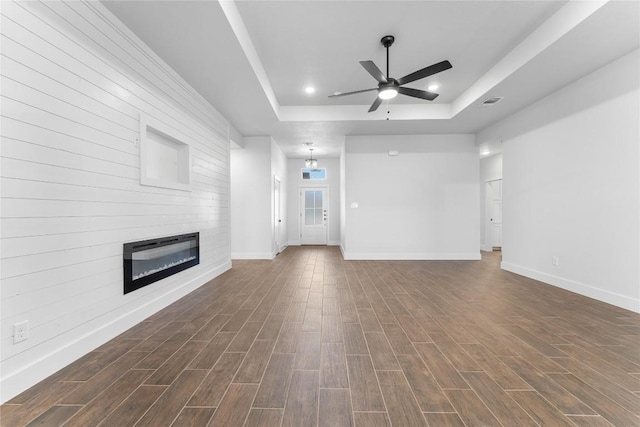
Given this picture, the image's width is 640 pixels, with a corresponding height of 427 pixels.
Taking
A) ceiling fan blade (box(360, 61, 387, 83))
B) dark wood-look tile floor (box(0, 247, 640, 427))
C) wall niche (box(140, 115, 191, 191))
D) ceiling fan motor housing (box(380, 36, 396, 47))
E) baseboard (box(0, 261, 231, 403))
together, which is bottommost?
dark wood-look tile floor (box(0, 247, 640, 427))

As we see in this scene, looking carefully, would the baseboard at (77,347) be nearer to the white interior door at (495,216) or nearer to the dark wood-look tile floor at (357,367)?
the dark wood-look tile floor at (357,367)

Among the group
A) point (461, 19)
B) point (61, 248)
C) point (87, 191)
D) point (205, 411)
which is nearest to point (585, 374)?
point (205, 411)

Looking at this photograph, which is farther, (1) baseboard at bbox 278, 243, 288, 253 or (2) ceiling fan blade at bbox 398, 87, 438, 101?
(1) baseboard at bbox 278, 243, 288, 253

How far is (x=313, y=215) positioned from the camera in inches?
371

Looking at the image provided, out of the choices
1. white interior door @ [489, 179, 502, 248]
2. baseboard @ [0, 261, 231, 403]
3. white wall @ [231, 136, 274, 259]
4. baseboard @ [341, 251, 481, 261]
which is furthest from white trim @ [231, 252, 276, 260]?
white interior door @ [489, 179, 502, 248]

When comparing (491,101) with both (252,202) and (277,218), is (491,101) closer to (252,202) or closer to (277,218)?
(252,202)

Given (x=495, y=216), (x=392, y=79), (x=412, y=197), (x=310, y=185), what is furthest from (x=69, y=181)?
(x=495, y=216)

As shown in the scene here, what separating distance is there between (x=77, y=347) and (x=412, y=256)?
19.2 ft

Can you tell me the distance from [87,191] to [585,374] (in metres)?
3.84

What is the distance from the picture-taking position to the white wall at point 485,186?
25.3 feet

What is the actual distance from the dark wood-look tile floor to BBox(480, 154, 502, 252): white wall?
4.81 meters

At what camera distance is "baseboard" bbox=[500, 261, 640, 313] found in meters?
3.01

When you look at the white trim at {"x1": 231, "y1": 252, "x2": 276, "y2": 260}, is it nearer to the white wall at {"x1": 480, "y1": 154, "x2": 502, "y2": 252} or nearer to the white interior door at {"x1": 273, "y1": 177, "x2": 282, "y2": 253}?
the white interior door at {"x1": 273, "y1": 177, "x2": 282, "y2": 253}

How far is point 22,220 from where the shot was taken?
5.53 ft
